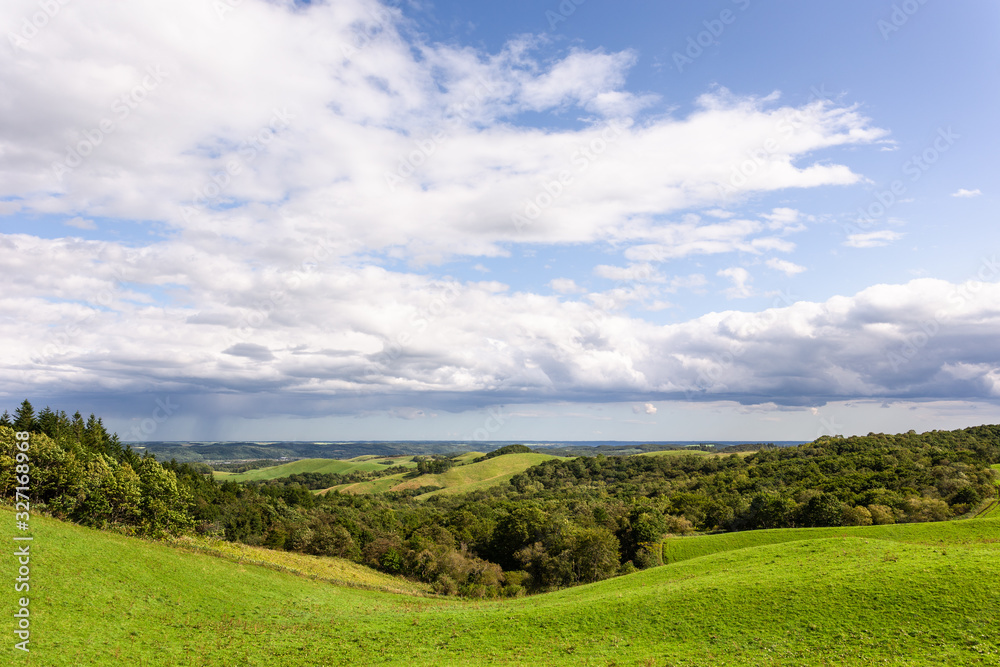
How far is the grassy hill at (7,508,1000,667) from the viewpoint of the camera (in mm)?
24672

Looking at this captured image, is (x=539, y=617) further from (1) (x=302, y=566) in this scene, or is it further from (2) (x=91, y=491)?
(2) (x=91, y=491)

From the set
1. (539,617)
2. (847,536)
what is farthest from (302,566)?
(847,536)

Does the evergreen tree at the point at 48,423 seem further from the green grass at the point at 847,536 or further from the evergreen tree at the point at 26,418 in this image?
the green grass at the point at 847,536

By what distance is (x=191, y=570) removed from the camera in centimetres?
3925

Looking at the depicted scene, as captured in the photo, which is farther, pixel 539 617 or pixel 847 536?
pixel 847 536

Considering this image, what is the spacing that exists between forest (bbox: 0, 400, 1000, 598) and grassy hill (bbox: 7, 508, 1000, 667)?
2573 cm

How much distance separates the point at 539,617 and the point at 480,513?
89.4 metres

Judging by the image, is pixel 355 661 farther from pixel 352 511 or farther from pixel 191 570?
pixel 352 511

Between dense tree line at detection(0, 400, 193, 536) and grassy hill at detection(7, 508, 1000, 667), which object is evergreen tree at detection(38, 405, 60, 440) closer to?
dense tree line at detection(0, 400, 193, 536)

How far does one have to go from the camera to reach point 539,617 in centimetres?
3475

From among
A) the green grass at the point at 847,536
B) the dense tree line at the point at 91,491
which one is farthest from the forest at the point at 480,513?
the green grass at the point at 847,536

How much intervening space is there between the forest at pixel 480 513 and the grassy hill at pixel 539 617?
84.4 ft

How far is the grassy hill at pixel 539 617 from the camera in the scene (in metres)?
24.7

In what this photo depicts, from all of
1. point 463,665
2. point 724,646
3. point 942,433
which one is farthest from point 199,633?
point 942,433
